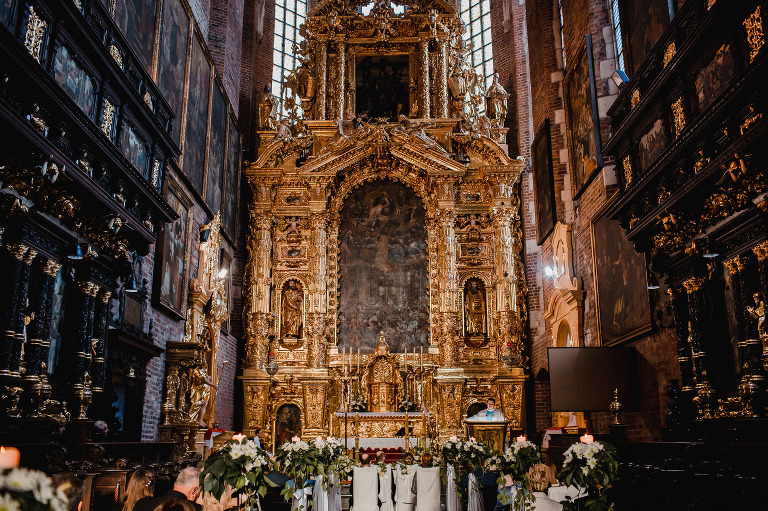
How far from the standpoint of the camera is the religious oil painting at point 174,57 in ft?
41.5

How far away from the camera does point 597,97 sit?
1346cm

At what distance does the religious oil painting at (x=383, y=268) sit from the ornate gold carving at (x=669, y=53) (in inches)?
416

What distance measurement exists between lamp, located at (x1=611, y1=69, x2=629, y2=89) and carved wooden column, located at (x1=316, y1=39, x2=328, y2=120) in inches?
390

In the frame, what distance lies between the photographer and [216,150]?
17094mm

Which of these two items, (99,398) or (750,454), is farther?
(99,398)

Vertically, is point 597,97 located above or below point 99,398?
above

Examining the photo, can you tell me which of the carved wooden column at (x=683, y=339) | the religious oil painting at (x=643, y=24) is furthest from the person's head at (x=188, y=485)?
the religious oil painting at (x=643, y=24)

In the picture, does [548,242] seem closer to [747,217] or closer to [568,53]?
[568,53]

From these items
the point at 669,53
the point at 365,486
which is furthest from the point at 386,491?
the point at 669,53

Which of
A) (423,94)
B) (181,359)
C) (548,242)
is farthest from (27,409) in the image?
(423,94)

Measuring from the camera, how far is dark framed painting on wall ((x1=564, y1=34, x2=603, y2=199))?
13384 mm

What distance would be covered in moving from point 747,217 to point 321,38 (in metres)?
16.3

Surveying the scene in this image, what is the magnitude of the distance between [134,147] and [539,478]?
319 inches

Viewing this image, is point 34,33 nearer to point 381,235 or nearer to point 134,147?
point 134,147
